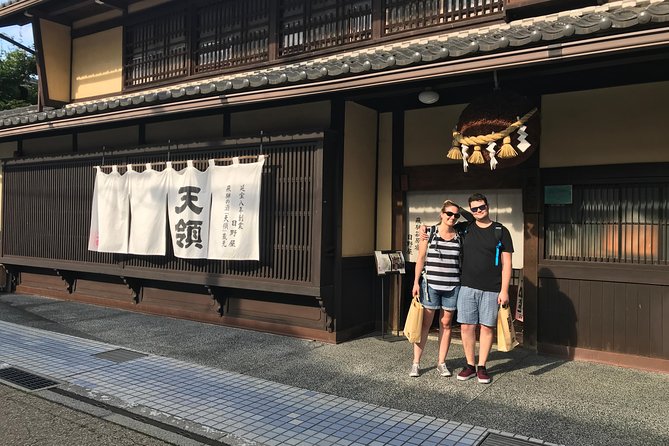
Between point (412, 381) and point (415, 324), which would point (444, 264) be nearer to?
point (415, 324)

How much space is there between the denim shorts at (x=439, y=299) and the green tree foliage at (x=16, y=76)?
2520cm

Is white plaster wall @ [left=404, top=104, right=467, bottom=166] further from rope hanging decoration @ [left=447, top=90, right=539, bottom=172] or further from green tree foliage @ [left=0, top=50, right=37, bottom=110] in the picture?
green tree foliage @ [left=0, top=50, right=37, bottom=110]

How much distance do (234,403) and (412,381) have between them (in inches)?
74.2

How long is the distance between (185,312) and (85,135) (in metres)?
4.48

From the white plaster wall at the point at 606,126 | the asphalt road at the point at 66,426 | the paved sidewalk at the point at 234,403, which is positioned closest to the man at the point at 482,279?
the paved sidewalk at the point at 234,403

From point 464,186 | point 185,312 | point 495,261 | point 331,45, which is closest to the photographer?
point 495,261

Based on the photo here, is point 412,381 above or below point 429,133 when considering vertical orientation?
below

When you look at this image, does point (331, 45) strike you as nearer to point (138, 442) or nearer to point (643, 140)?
point (643, 140)

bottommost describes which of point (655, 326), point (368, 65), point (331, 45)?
point (655, 326)

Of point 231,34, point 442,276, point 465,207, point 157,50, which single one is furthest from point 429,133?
point 157,50

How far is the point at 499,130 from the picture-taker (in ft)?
17.8

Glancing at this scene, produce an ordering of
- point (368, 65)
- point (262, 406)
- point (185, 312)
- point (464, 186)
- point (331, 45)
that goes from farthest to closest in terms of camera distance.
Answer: point (185, 312), point (331, 45), point (464, 186), point (368, 65), point (262, 406)

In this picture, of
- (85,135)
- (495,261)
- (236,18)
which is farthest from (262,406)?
(85,135)

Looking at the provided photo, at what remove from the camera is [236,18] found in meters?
8.70
